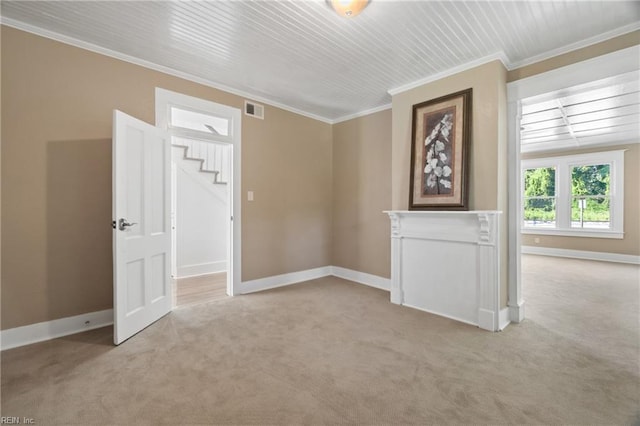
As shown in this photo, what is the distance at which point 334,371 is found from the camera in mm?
1946

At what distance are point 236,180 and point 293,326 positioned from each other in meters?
1.95

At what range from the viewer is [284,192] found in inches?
164

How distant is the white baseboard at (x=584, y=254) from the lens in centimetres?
589

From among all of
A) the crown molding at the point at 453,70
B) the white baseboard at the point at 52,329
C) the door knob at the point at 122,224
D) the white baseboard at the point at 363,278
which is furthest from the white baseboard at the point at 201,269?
the crown molding at the point at 453,70

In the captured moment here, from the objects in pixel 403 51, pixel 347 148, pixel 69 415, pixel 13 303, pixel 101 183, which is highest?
pixel 403 51

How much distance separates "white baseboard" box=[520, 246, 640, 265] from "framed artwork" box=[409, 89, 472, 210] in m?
5.81

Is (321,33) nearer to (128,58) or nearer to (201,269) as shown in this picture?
(128,58)

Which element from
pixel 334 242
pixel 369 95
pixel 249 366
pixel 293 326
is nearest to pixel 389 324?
pixel 293 326

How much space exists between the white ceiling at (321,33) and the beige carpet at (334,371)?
260 centimetres

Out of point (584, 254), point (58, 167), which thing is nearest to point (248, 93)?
point (58, 167)

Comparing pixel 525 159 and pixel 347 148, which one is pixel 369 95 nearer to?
pixel 347 148

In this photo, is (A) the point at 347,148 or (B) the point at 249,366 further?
(A) the point at 347,148

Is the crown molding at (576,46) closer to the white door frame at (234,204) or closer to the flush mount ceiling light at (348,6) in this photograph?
the flush mount ceiling light at (348,6)

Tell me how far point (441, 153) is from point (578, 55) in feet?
4.49
